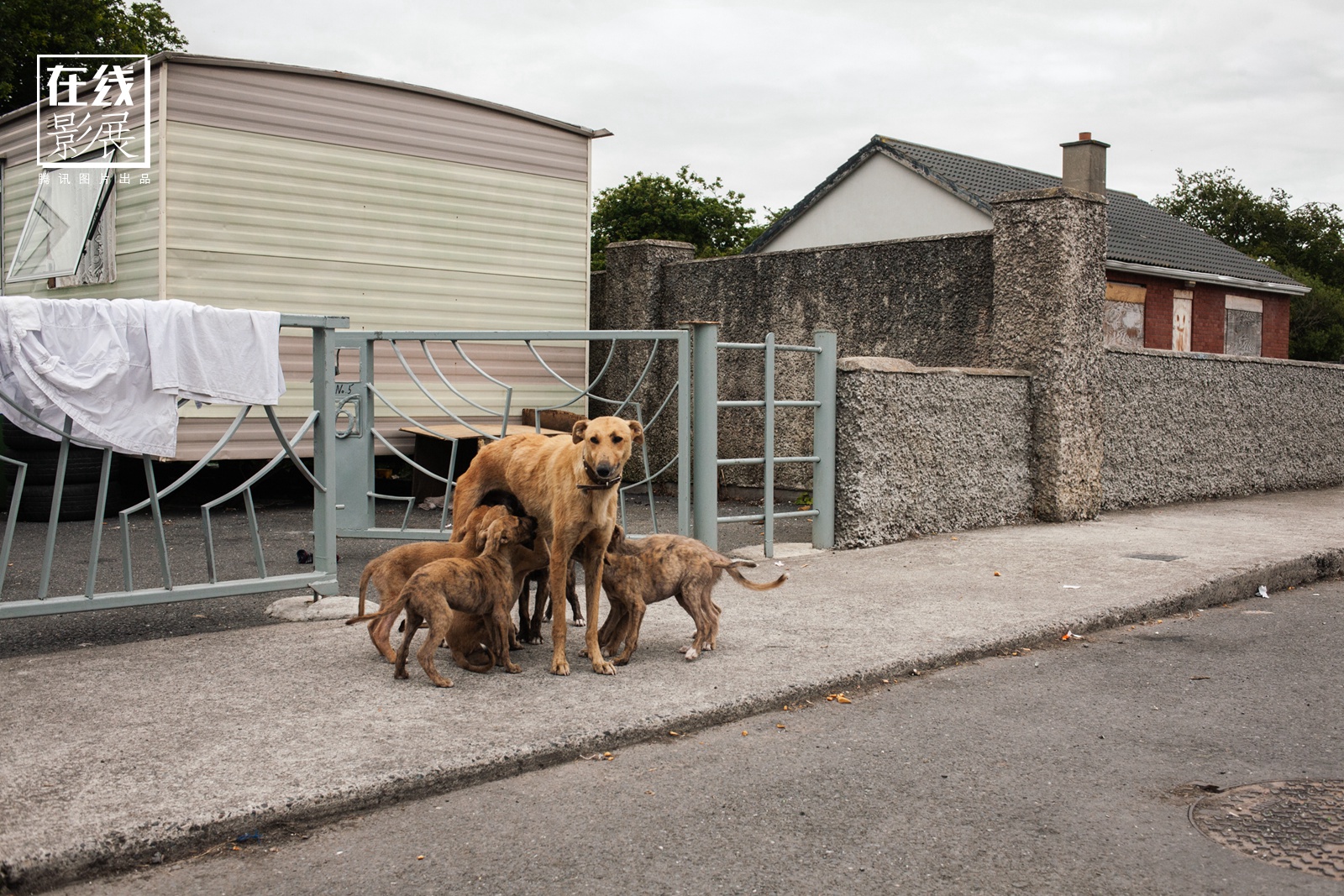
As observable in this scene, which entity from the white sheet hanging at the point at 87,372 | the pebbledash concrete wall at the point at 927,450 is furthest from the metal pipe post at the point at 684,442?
the white sheet hanging at the point at 87,372

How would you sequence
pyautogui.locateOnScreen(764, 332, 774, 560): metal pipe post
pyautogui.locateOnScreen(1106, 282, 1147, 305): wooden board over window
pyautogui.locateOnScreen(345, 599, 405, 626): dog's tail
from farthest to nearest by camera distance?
pyautogui.locateOnScreen(1106, 282, 1147, 305): wooden board over window, pyautogui.locateOnScreen(764, 332, 774, 560): metal pipe post, pyautogui.locateOnScreen(345, 599, 405, 626): dog's tail

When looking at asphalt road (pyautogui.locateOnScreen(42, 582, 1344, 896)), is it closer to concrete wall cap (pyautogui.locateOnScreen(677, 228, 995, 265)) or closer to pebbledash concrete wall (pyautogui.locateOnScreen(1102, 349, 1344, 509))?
concrete wall cap (pyautogui.locateOnScreen(677, 228, 995, 265))

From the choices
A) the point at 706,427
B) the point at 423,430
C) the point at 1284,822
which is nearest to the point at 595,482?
the point at 1284,822

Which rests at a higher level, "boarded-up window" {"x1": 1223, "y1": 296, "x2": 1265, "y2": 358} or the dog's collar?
"boarded-up window" {"x1": 1223, "y1": 296, "x2": 1265, "y2": 358}

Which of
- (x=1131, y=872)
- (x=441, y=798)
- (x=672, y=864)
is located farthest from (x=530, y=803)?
(x=1131, y=872)

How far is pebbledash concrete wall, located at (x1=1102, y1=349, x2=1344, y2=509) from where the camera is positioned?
1183 centimetres

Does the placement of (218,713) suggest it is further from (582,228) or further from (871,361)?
(582,228)

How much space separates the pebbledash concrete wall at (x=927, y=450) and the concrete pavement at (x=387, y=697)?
0.96m

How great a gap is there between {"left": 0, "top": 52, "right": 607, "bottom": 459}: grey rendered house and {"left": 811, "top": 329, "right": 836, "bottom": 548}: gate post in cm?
525

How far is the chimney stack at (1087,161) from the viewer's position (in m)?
21.2

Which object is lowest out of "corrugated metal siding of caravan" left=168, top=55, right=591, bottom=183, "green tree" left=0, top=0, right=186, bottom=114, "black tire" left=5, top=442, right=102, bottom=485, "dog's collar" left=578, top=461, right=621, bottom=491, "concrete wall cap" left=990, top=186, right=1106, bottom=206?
"black tire" left=5, top=442, right=102, bottom=485

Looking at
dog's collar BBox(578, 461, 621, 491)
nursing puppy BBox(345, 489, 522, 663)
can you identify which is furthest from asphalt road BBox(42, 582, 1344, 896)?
nursing puppy BBox(345, 489, 522, 663)

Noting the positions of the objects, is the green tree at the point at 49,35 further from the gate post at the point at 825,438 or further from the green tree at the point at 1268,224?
the green tree at the point at 1268,224

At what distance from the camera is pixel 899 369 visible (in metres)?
9.38
